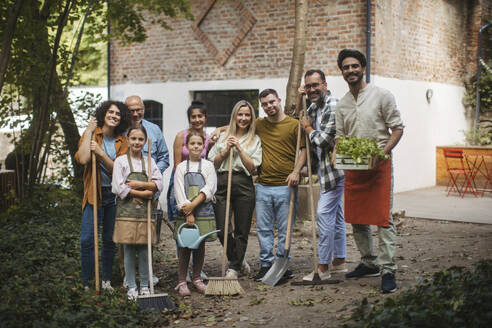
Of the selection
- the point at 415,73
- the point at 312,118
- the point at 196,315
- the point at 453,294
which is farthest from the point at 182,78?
the point at 453,294

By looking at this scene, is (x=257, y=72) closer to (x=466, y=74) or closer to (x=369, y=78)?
(x=369, y=78)

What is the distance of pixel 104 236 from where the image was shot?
5.36 metres

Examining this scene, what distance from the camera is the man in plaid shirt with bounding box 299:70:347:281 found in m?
5.54

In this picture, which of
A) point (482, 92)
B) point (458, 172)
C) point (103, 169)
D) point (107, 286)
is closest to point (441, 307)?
point (107, 286)

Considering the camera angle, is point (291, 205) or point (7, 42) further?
point (7, 42)

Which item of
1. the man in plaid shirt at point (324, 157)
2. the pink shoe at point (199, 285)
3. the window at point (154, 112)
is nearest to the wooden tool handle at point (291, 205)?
the man in plaid shirt at point (324, 157)

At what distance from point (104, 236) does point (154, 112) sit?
871 cm

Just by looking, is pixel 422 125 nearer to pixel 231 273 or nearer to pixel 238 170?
pixel 238 170

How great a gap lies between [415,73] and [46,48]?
845 centimetres

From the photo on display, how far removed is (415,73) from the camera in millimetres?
13055

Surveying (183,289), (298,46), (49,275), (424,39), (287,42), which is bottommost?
(183,289)

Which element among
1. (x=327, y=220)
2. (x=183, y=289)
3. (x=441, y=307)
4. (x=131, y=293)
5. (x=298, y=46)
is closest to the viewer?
(x=441, y=307)

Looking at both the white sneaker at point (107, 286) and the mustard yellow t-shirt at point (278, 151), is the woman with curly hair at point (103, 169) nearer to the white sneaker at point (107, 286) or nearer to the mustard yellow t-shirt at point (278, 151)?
the white sneaker at point (107, 286)

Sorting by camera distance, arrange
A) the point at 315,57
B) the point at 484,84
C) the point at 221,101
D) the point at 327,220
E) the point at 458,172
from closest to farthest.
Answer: the point at 327,220 < the point at 315,57 < the point at 221,101 < the point at 458,172 < the point at 484,84
